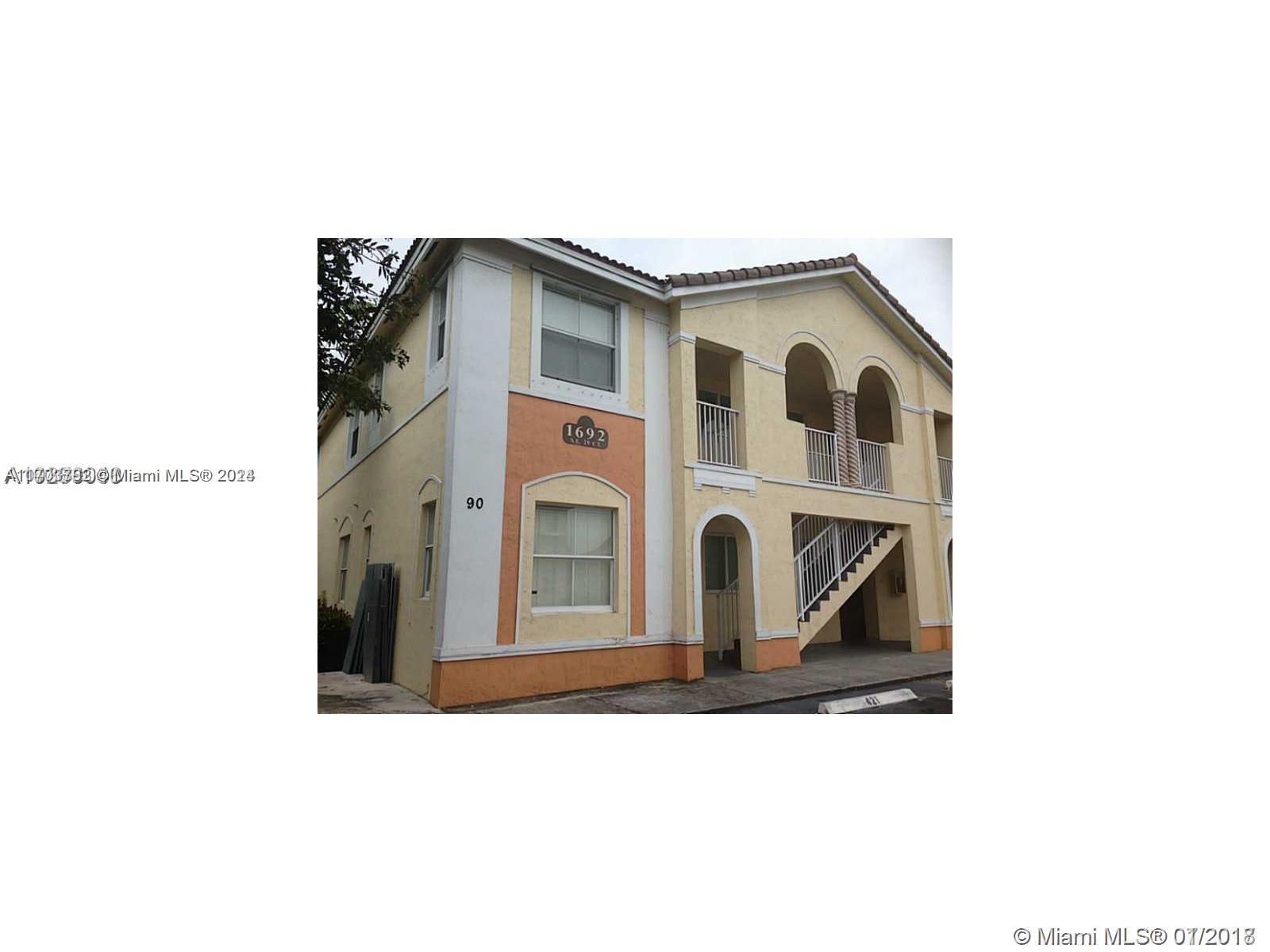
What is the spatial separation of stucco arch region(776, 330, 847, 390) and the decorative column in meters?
0.10

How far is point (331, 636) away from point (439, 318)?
2.07 meters

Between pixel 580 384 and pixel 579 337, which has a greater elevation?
pixel 579 337

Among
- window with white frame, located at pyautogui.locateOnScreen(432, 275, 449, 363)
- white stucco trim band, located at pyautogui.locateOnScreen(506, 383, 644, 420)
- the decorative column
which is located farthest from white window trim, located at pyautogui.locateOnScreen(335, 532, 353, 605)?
the decorative column

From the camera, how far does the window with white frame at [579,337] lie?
13.8 ft

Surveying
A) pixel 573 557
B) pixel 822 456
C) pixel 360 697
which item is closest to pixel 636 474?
pixel 573 557

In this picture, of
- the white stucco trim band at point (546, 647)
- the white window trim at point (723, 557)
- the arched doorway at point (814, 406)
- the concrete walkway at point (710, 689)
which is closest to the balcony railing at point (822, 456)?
the arched doorway at point (814, 406)

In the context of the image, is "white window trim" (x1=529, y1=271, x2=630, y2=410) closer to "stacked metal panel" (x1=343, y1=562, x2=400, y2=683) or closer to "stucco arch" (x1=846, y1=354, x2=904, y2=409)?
"stacked metal panel" (x1=343, y1=562, x2=400, y2=683)

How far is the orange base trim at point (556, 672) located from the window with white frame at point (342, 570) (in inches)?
28.8

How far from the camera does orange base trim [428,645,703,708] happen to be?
352 centimetres

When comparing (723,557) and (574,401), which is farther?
(723,557)

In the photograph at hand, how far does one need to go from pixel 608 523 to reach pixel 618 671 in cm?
97

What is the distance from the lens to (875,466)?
5109mm

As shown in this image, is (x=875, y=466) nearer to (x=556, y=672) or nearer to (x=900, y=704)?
(x=900, y=704)

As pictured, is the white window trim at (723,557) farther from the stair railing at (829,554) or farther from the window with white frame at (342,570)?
the window with white frame at (342,570)
